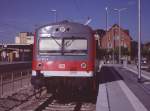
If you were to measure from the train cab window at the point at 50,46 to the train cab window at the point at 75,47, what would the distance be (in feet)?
0.95

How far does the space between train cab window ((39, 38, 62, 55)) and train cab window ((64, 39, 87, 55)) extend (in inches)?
11.4

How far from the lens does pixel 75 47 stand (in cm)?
1586

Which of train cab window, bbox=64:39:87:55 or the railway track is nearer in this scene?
the railway track

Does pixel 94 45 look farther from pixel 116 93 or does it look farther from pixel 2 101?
pixel 2 101

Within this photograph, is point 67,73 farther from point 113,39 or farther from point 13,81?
point 113,39

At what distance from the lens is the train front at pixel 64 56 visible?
15.5 m

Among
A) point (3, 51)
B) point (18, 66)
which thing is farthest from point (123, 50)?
point (18, 66)

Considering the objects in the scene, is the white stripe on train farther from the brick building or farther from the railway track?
the brick building

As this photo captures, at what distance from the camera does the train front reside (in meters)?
15.5

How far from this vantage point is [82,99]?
680 inches

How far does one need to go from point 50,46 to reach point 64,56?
2.41 ft

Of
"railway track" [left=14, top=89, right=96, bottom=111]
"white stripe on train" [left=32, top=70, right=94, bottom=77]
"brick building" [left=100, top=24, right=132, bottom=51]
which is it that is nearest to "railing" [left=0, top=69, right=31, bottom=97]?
"railway track" [left=14, top=89, right=96, bottom=111]

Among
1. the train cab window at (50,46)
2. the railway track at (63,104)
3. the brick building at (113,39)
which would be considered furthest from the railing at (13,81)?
the brick building at (113,39)

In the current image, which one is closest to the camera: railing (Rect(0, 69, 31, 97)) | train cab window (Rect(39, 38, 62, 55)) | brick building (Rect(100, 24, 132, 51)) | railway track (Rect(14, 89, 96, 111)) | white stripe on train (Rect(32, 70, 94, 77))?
railway track (Rect(14, 89, 96, 111))
